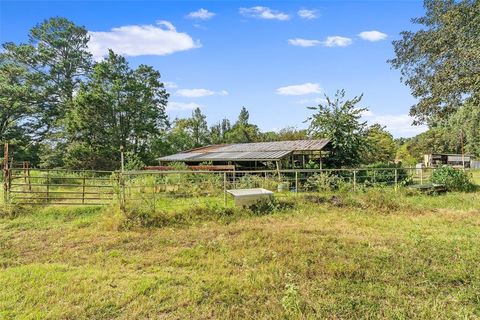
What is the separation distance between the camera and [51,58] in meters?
26.9

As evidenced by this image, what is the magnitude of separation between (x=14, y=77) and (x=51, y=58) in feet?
11.3

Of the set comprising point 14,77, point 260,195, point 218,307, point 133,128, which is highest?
point 14,77

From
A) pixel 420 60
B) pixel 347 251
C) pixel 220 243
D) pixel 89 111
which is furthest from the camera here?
pixel 89 111

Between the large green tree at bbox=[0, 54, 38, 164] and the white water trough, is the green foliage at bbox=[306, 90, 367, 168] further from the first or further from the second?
the large green tree at bbox=[0, 54, 38, 164]

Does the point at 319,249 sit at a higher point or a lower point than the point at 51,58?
lower

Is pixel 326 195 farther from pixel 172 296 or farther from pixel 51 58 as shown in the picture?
pixel 51 58

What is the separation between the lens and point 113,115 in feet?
82.0

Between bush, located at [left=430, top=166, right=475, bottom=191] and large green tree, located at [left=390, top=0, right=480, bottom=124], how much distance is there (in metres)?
3.59

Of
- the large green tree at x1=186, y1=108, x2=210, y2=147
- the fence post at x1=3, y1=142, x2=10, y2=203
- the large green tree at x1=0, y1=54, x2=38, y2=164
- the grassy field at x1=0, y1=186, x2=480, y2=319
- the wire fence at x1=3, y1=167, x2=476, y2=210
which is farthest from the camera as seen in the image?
the large green tree at x1=186, y1=108, x2=210, y2=147

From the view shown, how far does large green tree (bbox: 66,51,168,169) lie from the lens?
23.7 m

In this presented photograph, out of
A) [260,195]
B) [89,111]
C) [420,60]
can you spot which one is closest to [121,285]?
[260,195]

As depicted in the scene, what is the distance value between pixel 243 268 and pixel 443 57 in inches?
622

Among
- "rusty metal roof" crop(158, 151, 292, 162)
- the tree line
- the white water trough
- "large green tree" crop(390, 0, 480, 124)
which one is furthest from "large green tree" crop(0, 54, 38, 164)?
"large green tree" crop(390, 0, 480, 124)

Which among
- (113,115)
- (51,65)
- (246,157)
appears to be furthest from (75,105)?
(246,157)
